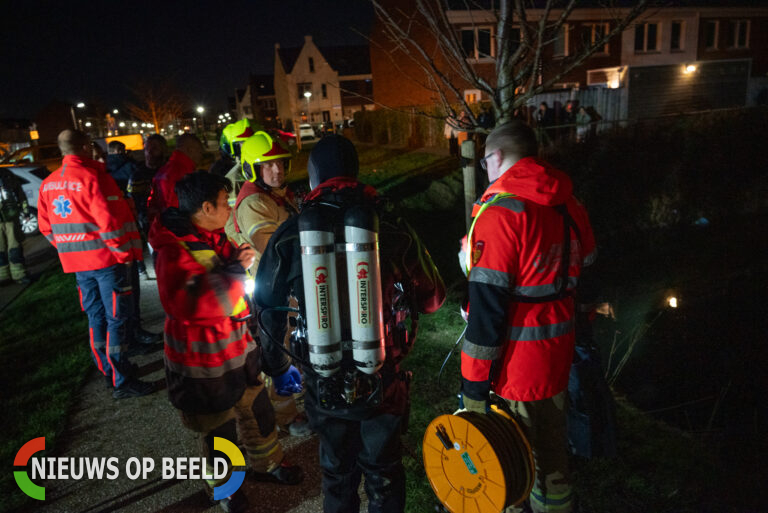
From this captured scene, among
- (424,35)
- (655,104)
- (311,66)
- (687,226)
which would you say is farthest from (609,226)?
(311,66)

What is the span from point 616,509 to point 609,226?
7405 millimetres

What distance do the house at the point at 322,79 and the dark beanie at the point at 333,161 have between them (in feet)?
167

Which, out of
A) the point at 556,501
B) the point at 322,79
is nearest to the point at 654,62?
the point at 556,501

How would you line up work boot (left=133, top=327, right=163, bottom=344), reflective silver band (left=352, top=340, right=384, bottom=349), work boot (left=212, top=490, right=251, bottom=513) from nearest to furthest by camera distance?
reflective silver band (left=352, top=340, right=384, bottom=349) → work boot (left=212, top=490, right=251, bottom=513) → work boot (left=133, top=327, right=163, bottom=344)

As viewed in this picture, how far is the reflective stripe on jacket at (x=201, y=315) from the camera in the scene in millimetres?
2475

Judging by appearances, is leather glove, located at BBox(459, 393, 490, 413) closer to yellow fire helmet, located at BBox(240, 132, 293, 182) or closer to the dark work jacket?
the dark work jacket

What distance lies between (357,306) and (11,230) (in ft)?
29.2

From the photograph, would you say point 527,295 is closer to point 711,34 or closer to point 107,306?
point 107,306

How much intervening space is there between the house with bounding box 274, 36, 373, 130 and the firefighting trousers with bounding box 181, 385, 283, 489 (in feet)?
166

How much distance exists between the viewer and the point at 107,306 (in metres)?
4.31

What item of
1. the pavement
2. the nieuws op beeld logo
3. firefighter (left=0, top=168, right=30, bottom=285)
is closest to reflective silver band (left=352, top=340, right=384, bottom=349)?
the pavement

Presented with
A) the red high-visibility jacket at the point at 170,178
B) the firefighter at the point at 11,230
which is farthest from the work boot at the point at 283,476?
the firefighter at the point at 11,230

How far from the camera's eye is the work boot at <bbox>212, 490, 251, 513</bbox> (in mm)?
2957

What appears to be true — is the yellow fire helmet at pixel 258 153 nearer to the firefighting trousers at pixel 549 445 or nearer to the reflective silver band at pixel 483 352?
the reflective silver band at pixel 483 352
